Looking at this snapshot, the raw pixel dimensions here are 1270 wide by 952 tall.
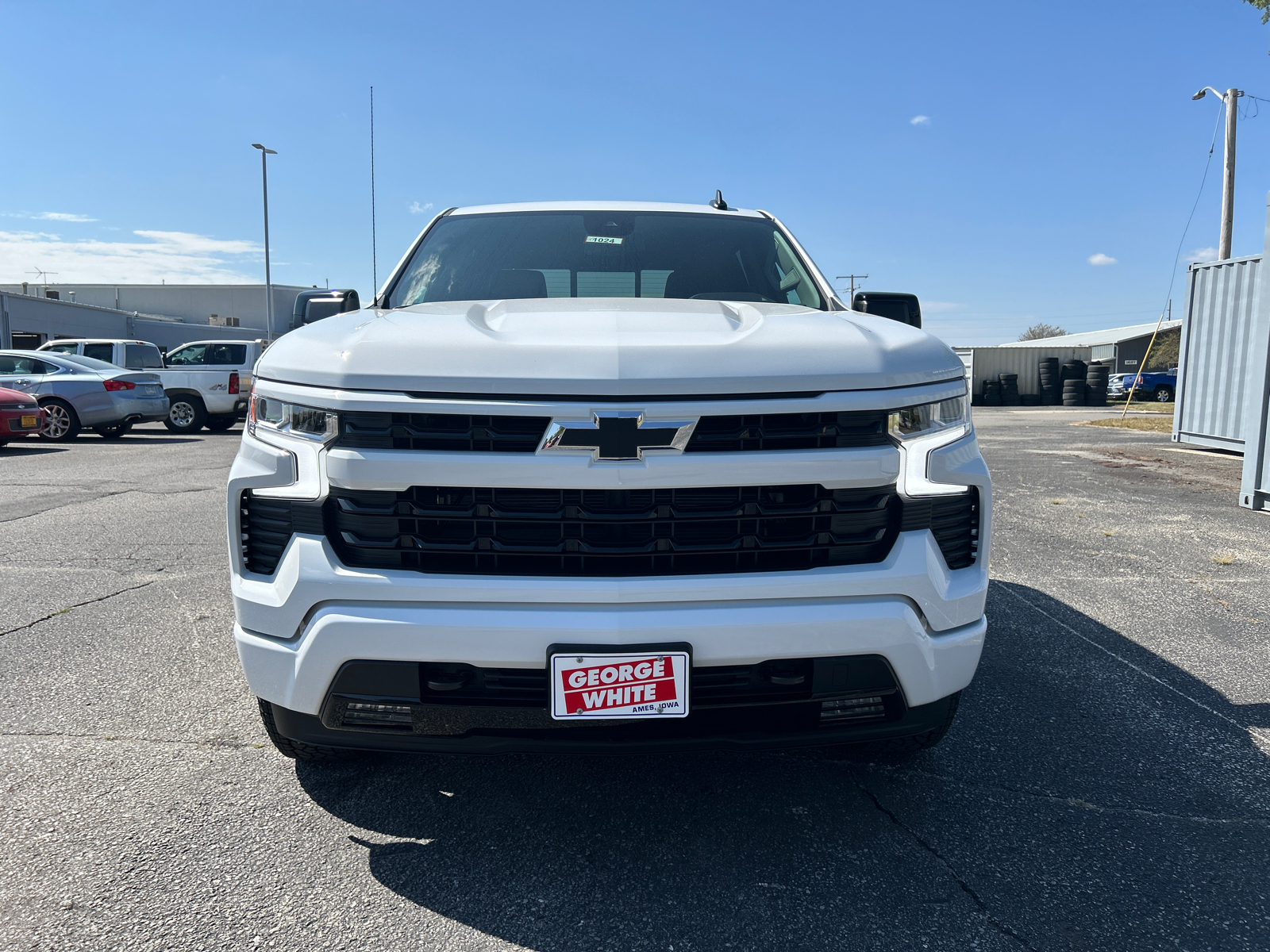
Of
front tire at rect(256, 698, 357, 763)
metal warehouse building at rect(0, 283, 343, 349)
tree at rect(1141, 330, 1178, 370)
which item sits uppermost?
metal warehouse building at rect(0, 283, 343, 349)

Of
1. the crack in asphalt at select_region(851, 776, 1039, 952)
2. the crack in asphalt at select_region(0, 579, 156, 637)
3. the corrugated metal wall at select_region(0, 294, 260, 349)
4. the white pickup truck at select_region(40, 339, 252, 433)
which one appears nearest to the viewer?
the crack in asphalt at select_region(851, 776, 1039, 952)

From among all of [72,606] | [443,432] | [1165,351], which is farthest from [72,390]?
[1165,351]

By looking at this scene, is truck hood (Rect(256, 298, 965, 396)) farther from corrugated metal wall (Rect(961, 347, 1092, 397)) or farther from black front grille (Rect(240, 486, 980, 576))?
corrugated metal wall (Rect(961, 347, 1092, 397))

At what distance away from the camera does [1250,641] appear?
156 inches

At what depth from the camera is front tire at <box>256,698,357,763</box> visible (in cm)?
235

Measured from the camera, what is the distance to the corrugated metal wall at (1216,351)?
37.1 ft

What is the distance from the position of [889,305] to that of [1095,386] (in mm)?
32652

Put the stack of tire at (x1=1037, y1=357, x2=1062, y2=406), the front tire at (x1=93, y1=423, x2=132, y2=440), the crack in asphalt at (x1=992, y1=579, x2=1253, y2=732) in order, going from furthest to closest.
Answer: the stack of tire at (x1=1037, y1=357, x2=1062, y2=406)
the front tire at (x1=93, y1=423, x2=132, y2=440)
the crack in asphalt at (x1=992, y1=579, x2=1253, y2=732)

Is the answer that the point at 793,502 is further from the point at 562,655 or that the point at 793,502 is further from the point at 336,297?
the point at 336,297

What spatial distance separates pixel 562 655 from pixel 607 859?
2.14 ft

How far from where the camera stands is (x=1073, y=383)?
31672 mm

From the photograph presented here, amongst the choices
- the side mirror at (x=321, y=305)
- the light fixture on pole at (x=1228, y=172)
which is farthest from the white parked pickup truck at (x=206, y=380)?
the light fixture on pole at (x=1228, y=172)

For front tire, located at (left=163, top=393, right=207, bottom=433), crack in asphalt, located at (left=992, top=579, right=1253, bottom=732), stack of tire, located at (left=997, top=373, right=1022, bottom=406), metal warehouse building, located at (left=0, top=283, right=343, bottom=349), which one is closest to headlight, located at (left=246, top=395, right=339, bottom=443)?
crack in asphalt, located at (left=992, top=579, right=1253, bottom=732)

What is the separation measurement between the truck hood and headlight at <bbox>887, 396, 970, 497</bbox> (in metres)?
0.08
